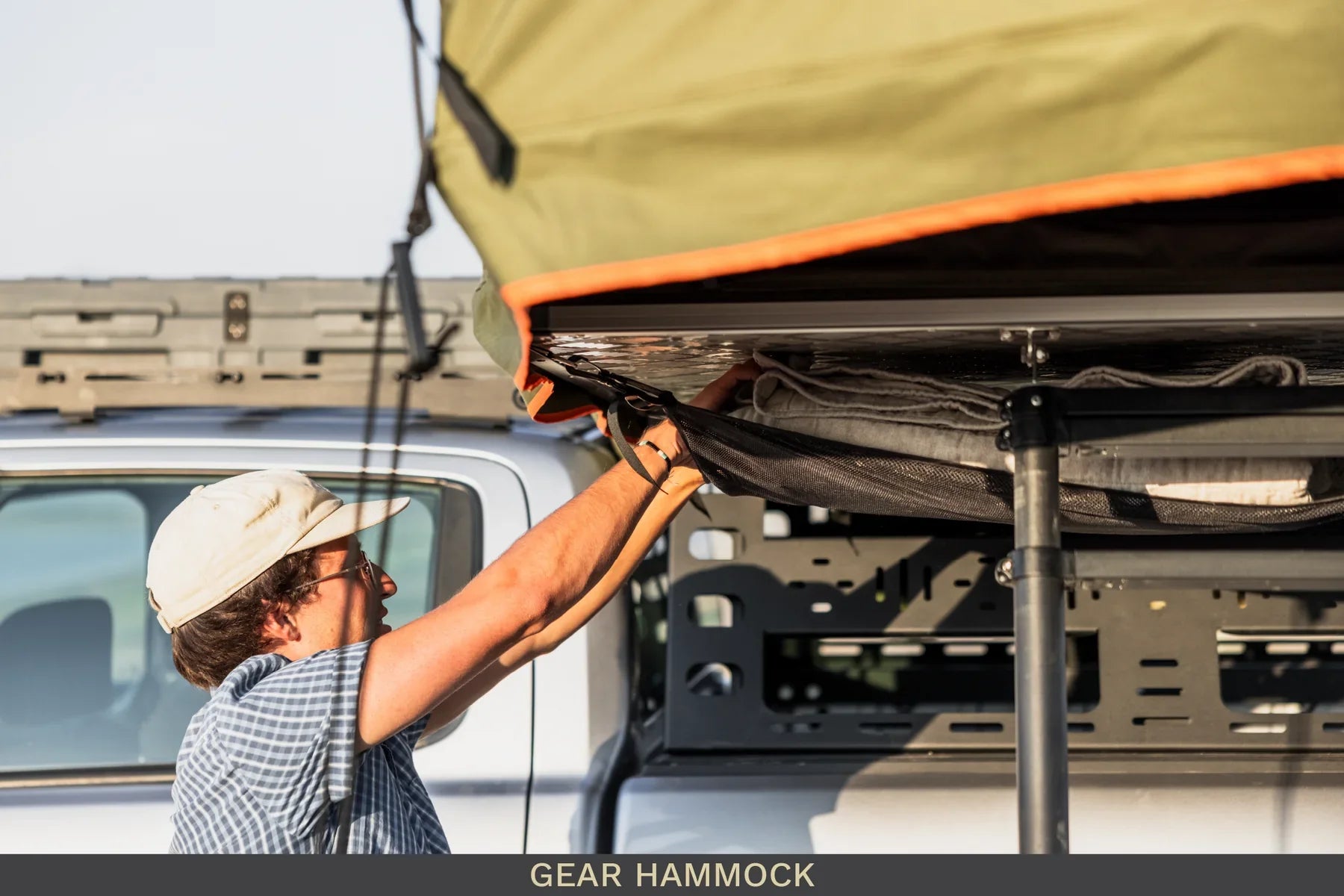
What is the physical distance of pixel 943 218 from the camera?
122 centimetres

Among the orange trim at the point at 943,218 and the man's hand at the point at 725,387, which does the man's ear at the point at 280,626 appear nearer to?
the man's hand at the point at 725,387

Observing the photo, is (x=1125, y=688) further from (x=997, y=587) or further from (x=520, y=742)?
(x=520, y=742)

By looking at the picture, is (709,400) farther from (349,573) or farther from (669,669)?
(669,669)

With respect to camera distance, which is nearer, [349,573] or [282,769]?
[282,769]

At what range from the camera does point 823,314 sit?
1.39 m

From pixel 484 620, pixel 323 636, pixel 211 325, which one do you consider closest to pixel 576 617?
pixel 323 636

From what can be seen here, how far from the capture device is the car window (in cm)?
263

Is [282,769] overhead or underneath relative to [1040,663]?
underneath

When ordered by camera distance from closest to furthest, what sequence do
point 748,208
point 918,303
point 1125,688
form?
point 748,208, point 918,303, point 1125,688

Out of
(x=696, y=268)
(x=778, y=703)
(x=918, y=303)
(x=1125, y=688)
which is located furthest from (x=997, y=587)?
(x=696, y=268)

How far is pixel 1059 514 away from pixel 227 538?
1071 mm

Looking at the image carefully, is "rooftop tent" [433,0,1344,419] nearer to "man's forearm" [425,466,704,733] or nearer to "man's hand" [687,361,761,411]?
"man's hand" [687,361,761,411]
